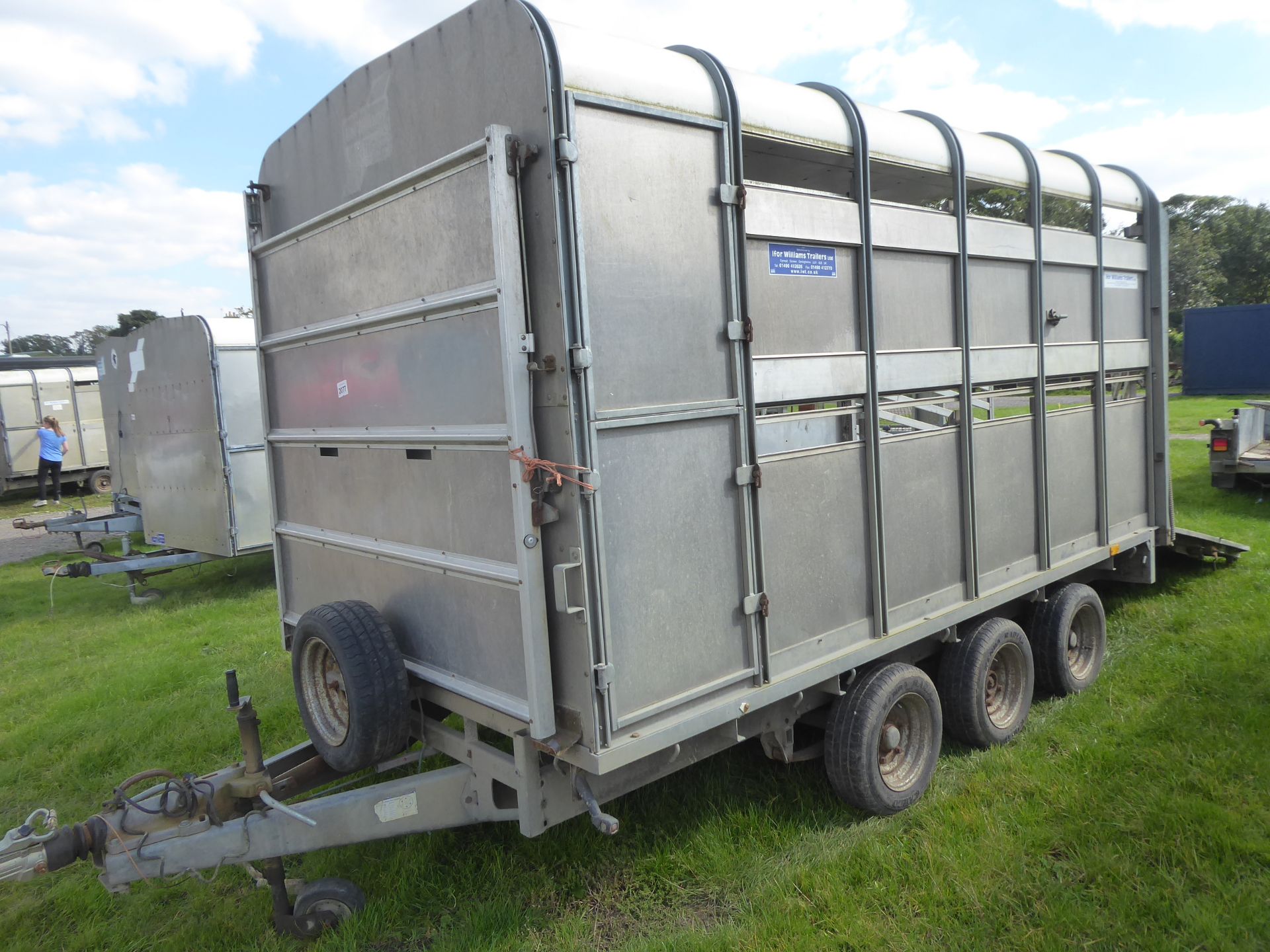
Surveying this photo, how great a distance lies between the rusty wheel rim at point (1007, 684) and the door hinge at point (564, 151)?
3.67 m

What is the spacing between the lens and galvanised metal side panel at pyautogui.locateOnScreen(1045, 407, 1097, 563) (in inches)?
211

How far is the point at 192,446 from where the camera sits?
8.95 meters

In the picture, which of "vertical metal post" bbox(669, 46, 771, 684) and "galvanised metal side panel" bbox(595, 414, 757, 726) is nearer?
"galvanised metal side panel" bbox(595, 414, 757, 726)

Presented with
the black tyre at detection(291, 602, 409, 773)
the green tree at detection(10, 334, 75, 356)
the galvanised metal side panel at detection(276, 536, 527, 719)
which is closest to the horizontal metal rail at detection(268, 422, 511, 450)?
the galvanised metal side panel at detection(276, 536, 527, 719)

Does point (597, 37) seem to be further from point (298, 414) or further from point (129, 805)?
point (129, 805)

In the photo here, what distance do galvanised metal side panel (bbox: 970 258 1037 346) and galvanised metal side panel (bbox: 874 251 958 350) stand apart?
0.84 ft

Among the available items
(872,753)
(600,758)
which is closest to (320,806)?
(600,758)

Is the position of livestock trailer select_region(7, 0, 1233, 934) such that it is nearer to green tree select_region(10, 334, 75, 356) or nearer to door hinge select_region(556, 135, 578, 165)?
door hinge select_region(556, 135, 578, 165)

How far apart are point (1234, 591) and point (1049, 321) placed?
3111 millimetres

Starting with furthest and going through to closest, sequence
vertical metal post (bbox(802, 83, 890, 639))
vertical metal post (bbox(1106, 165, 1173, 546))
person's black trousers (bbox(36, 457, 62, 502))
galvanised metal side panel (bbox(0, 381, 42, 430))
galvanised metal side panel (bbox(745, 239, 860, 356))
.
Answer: galvanised metal side panel (bbox(0, 381, 42, 430)) < person's black trousers (bbox(36, 457, 62, 502)) < vertical metal post (bbox(1106, 165, 1173, 546)) < vertical metal post (bbox(802, 83, 890, 639)) < galvanised metal side panel (bbox(745, 239, 860, 356))

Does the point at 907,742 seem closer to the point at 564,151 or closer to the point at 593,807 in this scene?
the point at 593,807

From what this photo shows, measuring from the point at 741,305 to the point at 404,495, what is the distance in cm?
163

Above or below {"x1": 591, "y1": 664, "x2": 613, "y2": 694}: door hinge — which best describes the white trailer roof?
above

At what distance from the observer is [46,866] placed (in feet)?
10.1
